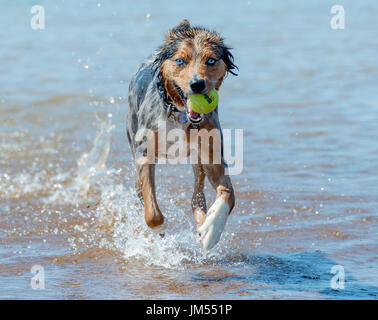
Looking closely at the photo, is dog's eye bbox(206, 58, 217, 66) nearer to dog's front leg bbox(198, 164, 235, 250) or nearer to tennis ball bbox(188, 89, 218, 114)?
tennis ball bbox(188, 89, 218, 114)

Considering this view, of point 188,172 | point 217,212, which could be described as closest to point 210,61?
point 217,212

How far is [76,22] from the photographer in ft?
54.1

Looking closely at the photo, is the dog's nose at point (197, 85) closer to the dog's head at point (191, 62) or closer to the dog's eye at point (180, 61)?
the dog's head at point (191, 62)

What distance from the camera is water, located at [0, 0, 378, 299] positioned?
532 cm

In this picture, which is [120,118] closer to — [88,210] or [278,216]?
[88,210]

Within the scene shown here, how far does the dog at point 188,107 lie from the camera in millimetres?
4945

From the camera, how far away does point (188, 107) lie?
16.5ft

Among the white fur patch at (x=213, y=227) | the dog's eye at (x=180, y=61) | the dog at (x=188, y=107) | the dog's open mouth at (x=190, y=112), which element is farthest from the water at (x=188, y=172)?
the dog's eye at (x=180, y=61)

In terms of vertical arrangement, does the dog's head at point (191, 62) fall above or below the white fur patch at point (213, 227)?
above

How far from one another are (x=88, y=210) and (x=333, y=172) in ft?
9.21

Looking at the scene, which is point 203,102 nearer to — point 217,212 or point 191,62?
point 191,62

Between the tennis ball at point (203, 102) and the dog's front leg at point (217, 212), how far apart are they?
0.59 m

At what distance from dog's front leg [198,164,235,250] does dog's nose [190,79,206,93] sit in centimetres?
76
